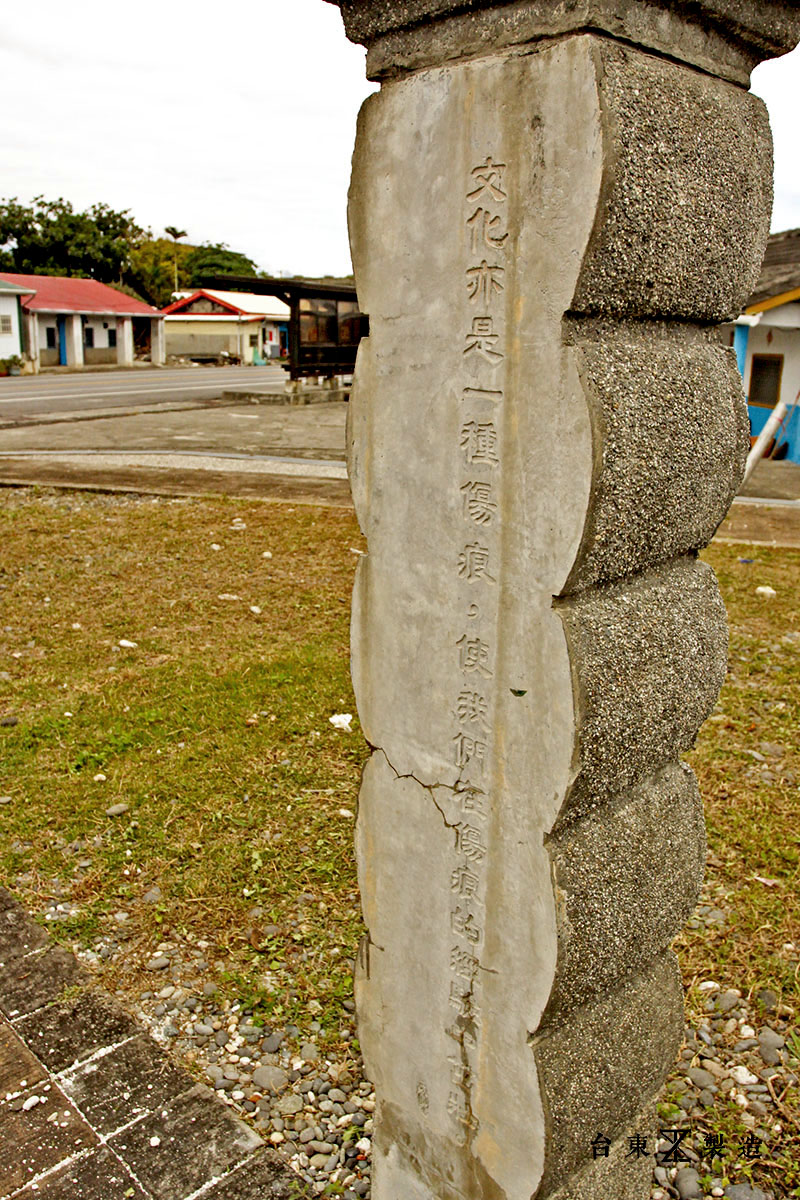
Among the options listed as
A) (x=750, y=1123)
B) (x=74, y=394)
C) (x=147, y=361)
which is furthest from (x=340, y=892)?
(x=147, y=361)

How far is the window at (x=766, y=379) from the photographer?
46.0 feet

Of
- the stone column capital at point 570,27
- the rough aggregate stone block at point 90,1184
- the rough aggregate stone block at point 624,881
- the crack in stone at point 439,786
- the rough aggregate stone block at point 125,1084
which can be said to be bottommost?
the rough aggregate stone block at point 90,1184

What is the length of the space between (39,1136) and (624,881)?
5.90 ft

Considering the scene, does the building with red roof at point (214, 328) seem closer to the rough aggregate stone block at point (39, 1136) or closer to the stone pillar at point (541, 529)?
the rough aggregate stone block at point (39, 1136)

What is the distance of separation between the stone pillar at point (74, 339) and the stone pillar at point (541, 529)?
36.6 m

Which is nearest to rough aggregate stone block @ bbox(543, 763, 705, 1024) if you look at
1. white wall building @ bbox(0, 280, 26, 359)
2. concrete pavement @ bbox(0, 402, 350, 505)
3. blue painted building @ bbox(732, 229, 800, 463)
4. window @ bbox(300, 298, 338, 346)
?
concrete pavement @ bbox(0, 402, 350, 505)

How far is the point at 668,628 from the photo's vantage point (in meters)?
1.98

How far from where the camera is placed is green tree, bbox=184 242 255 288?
54.3 m

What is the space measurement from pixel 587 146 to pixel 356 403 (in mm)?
717

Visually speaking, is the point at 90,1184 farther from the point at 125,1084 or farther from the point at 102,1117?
the point at 125,1084

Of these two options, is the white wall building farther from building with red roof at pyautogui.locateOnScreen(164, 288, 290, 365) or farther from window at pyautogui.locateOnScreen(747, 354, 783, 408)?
window at pyautogui.locateOnScreen(747, 354, 783, 408)

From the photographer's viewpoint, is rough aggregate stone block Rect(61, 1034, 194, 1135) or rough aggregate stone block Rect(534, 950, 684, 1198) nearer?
rough aggregate stone block Rect(534, 950, 684, 1198)

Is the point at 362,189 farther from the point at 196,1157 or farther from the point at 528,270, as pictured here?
the point at 196,1157

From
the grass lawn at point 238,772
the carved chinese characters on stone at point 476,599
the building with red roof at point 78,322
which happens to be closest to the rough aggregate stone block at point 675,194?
the carved chinese characters on stone at point 476,599
